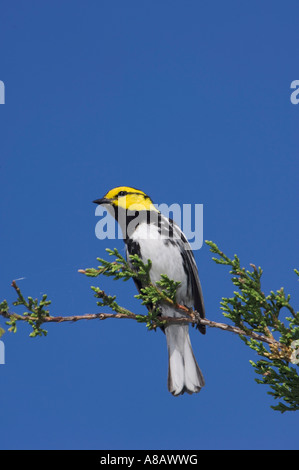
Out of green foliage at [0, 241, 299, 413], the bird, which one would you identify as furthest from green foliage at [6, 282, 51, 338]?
the bird

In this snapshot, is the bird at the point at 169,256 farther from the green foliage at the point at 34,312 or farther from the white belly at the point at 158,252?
the green foliage at the point at 34,312

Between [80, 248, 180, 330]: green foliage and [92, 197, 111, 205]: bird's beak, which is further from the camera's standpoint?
[92, 197, 111, 205]: bird's beak

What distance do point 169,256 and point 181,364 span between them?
1356mm

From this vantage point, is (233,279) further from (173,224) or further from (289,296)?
(173,224)

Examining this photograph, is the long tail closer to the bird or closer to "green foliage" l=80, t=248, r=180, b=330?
the bird

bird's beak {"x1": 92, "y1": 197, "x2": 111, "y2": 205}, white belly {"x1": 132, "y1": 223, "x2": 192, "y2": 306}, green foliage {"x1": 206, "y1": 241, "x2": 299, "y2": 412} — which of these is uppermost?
bird's beak {"x1": 92, "y1": 197, "x2": 111, "y2": 205}

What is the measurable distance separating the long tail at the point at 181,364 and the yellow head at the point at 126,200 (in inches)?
64.0

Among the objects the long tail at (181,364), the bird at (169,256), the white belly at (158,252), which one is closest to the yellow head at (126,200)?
the bird at (169,256)

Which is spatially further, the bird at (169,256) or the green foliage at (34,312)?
the bird at (169,256)

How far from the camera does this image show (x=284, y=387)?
4793 millimetres

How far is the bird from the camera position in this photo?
6.80m

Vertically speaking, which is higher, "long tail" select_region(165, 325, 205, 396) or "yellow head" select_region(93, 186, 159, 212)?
"yellow head" select_region(93, 186, 159, 212)

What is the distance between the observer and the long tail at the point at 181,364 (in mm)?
6707

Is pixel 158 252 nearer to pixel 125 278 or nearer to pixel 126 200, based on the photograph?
pixel 126 200
